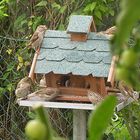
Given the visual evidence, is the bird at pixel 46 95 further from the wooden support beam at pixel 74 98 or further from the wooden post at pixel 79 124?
the wooden post at pixel 79 124

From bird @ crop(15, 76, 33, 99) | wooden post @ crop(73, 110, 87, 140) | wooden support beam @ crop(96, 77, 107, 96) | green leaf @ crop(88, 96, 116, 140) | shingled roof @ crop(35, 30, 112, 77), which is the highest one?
green leaf @ crop(88, 96, 116, 140)

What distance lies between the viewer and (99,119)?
0.29 metres

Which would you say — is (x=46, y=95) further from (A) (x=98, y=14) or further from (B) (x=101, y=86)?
(A) (x=98, y=14)

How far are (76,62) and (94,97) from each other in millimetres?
245

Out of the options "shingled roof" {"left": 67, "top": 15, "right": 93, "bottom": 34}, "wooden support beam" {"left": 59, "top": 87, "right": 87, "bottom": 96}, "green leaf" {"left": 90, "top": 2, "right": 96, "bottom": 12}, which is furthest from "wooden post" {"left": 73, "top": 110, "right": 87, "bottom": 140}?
"green leaf" {"left": 90, "top": 2, "right": 96, "bottom": 12}

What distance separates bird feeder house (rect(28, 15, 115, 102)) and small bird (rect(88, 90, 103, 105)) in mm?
59

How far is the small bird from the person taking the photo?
92.0 inches

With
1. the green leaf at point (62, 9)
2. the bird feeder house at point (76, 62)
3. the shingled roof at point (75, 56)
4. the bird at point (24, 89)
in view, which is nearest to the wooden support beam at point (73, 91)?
the bird feeder house at point (76, 62)

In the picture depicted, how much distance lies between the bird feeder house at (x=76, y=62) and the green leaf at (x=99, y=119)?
212cm

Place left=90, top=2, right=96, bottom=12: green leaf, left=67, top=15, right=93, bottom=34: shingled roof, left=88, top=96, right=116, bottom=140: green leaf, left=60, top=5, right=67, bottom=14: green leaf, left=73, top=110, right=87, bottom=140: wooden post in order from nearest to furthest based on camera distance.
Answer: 1. left=88, top=96, right=116, bottom=140: green leaf
2. left=67, top=15, right=93, bottom=34: shingled roof
3. left=73, top=110, right=87, bottom=140: wooden post
4. left=90, top=2, right=96, bottom=12: green leaf
5. left=60, top=5, right=67, bottom=14: green leaf

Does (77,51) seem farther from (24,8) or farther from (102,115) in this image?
(102,115)

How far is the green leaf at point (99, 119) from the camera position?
0.94ft

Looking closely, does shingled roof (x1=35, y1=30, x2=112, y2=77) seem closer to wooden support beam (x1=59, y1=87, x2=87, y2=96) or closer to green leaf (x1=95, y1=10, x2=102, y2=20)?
wooden support beam (x1=59, y1=87, x2=87, y2=96)

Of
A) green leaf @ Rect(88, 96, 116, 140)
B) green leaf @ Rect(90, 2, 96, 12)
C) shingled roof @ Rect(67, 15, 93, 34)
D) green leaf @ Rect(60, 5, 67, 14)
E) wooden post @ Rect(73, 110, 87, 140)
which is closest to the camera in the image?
green leaf @ Rect(88, 96, 116, 140)
